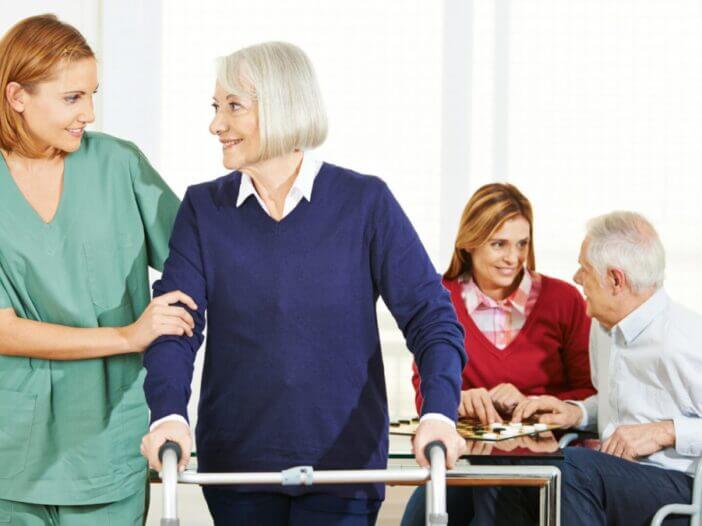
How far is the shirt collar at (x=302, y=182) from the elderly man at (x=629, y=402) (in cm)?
119

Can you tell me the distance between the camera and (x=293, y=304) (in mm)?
1980

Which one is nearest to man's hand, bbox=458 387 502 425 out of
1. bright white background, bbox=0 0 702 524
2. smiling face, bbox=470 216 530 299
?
smiling face, bbox=470 216 530 299

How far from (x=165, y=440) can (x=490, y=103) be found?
3889mm

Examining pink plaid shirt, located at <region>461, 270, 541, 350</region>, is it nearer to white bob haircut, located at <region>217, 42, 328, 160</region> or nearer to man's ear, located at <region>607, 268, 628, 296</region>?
man's ear, located at <region>607, 268, 628, 296</region>

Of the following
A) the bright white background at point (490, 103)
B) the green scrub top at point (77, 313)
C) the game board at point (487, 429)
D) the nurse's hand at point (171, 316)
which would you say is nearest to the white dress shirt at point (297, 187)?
the nurse's hand at point (171, 316)

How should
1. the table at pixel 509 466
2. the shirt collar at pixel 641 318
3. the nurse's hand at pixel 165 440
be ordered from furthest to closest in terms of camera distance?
the shirt collar at pixel 641 318
the table at pixel 509 466
the nurse's hand at pixel 165 440

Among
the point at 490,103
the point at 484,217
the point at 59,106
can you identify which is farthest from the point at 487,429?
the point at 490,103

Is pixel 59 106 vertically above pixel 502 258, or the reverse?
pixel 59 106

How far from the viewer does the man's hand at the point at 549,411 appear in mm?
3053

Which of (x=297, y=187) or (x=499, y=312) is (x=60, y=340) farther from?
(x=499, y=312)

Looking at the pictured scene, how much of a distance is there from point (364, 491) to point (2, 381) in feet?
2.48

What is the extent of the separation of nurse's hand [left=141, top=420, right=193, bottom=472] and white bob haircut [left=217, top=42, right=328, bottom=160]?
0.51 m

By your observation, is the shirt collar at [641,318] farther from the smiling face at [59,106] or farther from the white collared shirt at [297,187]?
the smiling face at [59,106]

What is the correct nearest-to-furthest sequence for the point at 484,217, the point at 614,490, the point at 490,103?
the point at 614,490 < the point at 484,217 < the point at 490,103
